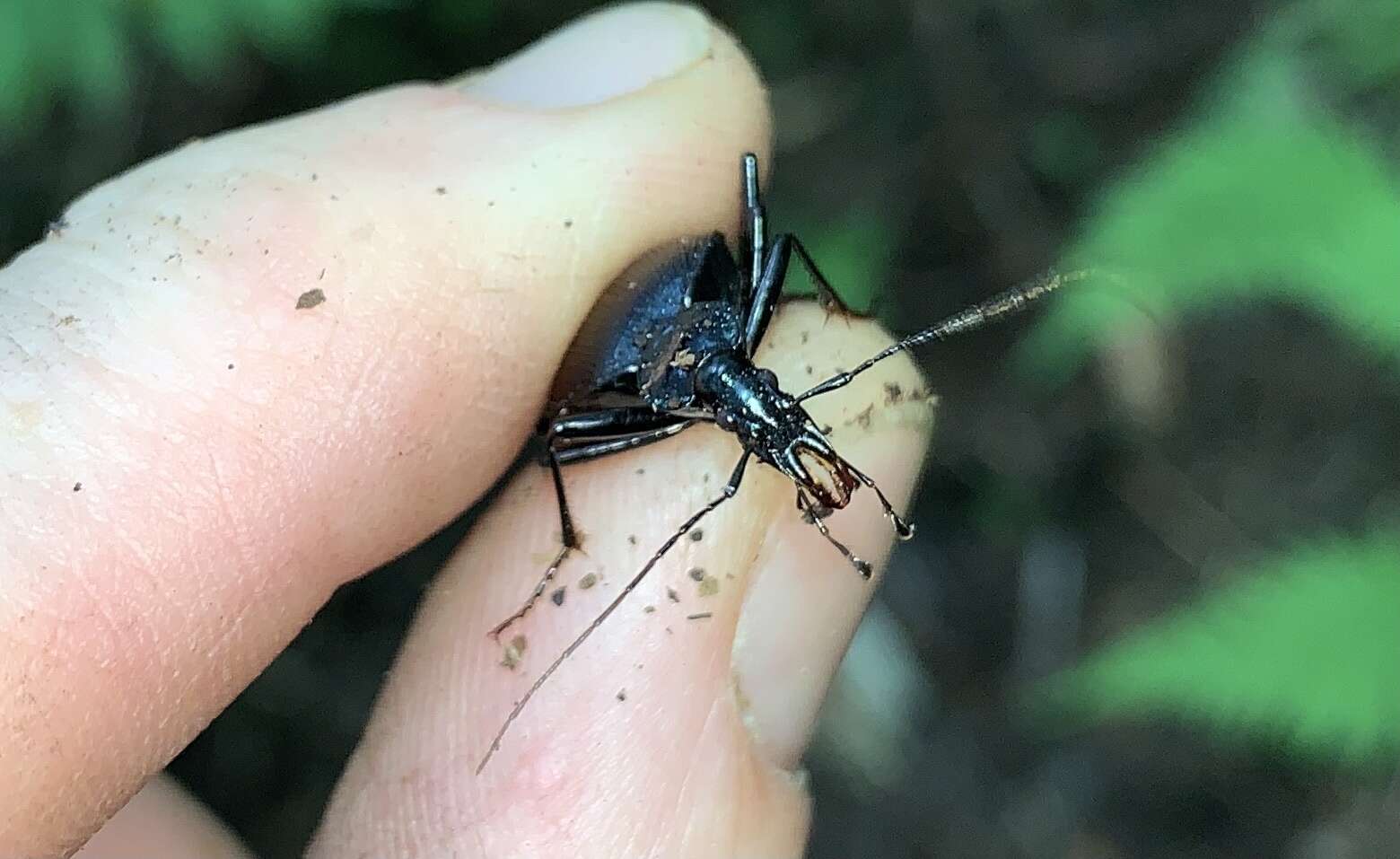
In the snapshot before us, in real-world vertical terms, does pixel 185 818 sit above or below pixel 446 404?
below

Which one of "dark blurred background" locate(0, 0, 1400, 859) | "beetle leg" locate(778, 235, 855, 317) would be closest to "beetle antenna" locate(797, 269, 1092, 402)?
"beetle leg" locate(778, 235, 855, 317)

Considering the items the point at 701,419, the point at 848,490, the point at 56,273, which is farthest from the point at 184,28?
the point at 848,490

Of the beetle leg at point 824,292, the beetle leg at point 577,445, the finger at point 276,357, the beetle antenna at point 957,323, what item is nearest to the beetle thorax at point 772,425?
the beetle antenna at point 957,323

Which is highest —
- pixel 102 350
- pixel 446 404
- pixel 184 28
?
pixel 184 28

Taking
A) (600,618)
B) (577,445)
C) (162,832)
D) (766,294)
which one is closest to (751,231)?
(766,294)

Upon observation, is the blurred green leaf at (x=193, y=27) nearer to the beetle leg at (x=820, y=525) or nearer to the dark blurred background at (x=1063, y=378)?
the dark blurred background at (x=1063, y=378)

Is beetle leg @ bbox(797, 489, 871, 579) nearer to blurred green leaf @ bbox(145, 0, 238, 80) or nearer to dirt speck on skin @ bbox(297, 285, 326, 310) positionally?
dirt speck on skin @ bbox(297, 285, 326, 310)

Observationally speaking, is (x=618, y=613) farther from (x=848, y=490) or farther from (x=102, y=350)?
(x=102, y=350)
